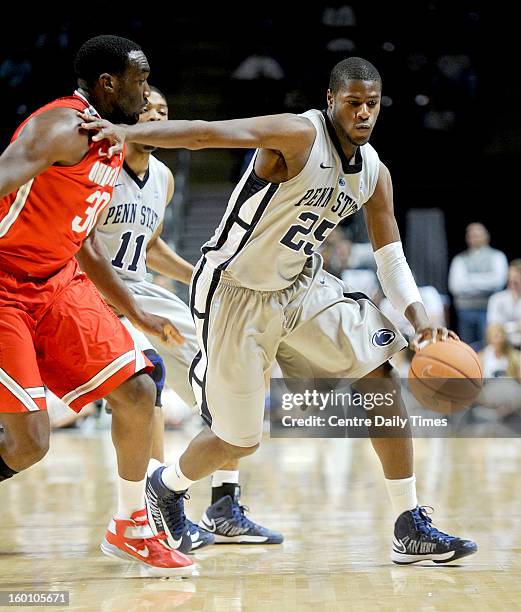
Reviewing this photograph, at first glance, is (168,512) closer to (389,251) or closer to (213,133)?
(389,251)

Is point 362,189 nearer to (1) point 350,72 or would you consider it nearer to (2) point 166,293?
(1) point 350,72

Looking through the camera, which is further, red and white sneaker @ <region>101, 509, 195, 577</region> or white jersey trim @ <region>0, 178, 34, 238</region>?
red and white sneaker @ <region>101, 509, 195, 577</region>

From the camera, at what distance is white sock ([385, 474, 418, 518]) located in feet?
11.6

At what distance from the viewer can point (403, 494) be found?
3.54 m

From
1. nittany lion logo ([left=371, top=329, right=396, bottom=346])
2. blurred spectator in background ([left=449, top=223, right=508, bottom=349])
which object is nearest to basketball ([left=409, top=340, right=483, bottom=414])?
nittany lion logo ([left=371, top=329, right=396, bottom=346])

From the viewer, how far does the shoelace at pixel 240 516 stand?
13.2 ft

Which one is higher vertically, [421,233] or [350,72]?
[421,233]

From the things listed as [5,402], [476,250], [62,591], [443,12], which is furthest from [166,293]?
[443,12]

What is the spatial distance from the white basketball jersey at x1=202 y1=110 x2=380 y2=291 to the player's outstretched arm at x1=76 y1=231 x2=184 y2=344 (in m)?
0.34

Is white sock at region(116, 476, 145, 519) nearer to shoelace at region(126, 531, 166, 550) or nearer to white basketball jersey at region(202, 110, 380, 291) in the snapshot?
shoelace at region(126, 531, 166, 550)

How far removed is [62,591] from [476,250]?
7117 mm

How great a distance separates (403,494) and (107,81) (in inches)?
71.5

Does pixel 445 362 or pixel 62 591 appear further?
pixel 445 362

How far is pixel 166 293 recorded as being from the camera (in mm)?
4301
